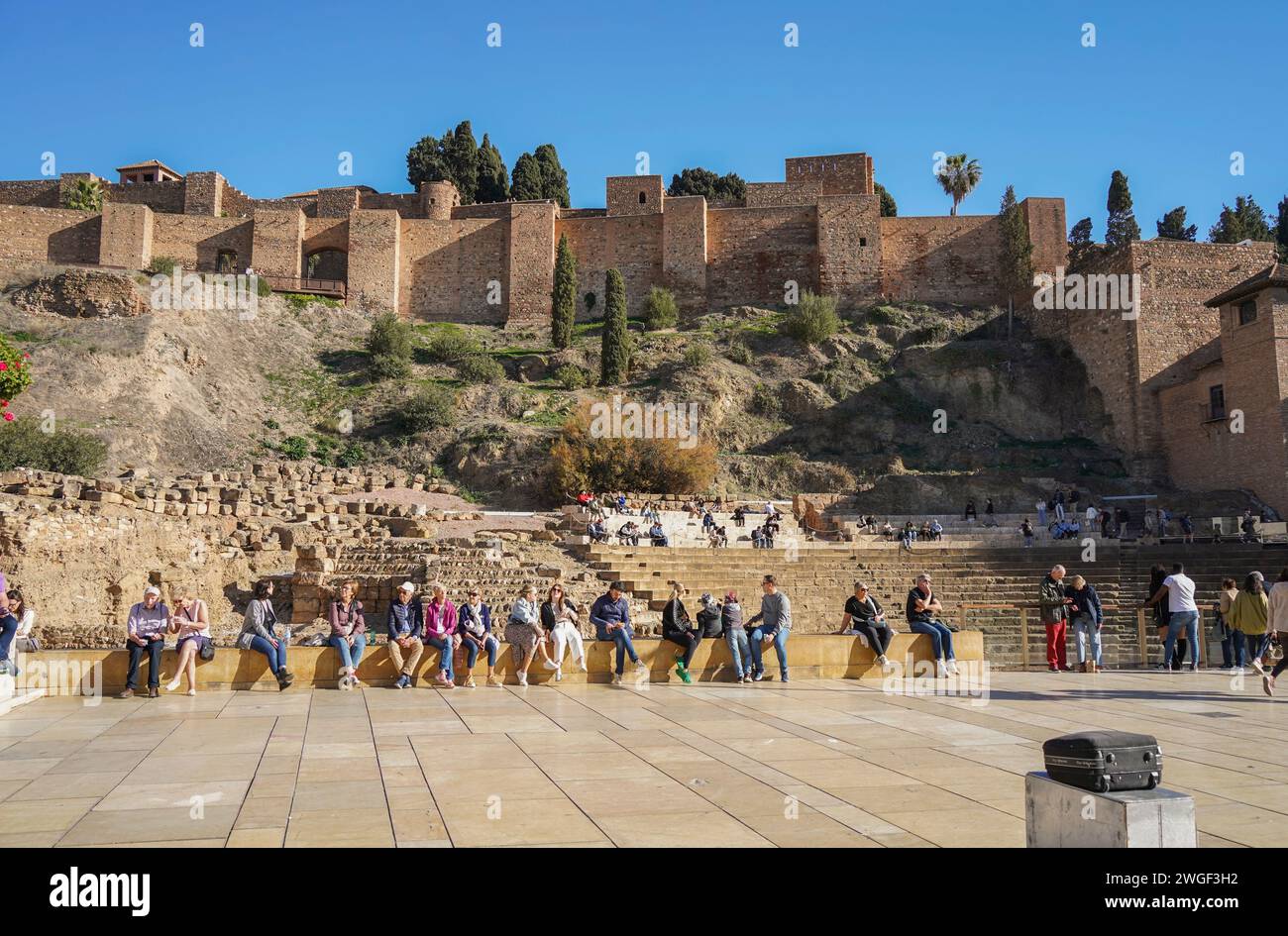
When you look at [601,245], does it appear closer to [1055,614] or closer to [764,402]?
[764,402]

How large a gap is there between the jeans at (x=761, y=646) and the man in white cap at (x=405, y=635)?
137 inches

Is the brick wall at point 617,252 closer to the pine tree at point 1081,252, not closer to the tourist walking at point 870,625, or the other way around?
the pine tree at point 1081,252

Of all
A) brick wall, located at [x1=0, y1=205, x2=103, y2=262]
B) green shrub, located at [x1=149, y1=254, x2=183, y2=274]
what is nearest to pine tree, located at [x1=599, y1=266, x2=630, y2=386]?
green shrub, located at [x1=149, y1=254, x2=183, y2=274]

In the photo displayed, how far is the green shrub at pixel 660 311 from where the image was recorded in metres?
45.9

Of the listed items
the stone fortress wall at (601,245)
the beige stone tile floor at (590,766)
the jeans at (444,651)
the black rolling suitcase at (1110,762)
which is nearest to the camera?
the black rolling suitcase at (1110,762)

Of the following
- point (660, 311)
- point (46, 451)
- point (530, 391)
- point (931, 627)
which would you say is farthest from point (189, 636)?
point (660, 311)

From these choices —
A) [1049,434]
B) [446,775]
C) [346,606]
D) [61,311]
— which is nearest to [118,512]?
[346,606]

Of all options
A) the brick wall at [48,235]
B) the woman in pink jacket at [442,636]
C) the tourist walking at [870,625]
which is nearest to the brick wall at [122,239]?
the brick wall at [48,235]

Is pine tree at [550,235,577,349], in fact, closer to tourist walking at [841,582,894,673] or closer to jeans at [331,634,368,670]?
tourist walking at [841,582,894,673]

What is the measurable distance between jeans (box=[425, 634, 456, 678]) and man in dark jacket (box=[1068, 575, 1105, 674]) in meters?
7.21

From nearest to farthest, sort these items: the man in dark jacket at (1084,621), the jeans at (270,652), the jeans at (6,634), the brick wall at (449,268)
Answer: the jeans at (6,634) < the jeans at (270,652) < the man in dark jacket at (1084,621) < the brick wall at (449,268)

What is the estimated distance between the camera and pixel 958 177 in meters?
51.4

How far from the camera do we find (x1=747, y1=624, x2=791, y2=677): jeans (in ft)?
34.7

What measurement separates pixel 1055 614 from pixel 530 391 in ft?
98.1
